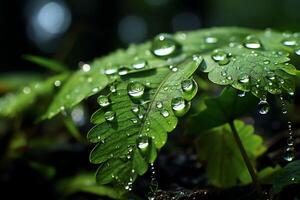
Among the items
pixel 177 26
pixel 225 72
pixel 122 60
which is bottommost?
pixel 177 26

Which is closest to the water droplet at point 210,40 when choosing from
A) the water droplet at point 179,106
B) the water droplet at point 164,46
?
the water droplet at point 164,46

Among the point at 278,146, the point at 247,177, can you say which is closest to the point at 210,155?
the point at 247,177

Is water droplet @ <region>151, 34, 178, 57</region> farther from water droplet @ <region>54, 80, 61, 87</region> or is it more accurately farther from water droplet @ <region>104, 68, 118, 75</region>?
water droplet @ <region>54, 80, 61, 87</region>

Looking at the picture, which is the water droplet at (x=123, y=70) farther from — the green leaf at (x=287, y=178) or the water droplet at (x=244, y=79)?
the green leaf at (x=287, y=178)

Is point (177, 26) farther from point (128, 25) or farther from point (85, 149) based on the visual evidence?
point (85, 149)

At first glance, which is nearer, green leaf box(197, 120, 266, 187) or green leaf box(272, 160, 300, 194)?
green leaf box(272, 160, 300, 194)

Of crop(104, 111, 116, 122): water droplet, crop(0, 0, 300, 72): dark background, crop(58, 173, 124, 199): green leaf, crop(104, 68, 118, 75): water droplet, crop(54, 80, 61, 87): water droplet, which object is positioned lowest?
crop(0, 0, 300, 72): dark background

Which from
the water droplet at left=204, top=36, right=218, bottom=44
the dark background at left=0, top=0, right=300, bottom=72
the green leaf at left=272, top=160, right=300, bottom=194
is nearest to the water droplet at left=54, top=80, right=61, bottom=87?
the water droplet at left=204, top=36, right=218, bottom=44

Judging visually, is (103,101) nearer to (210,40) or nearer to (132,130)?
(132,130)
